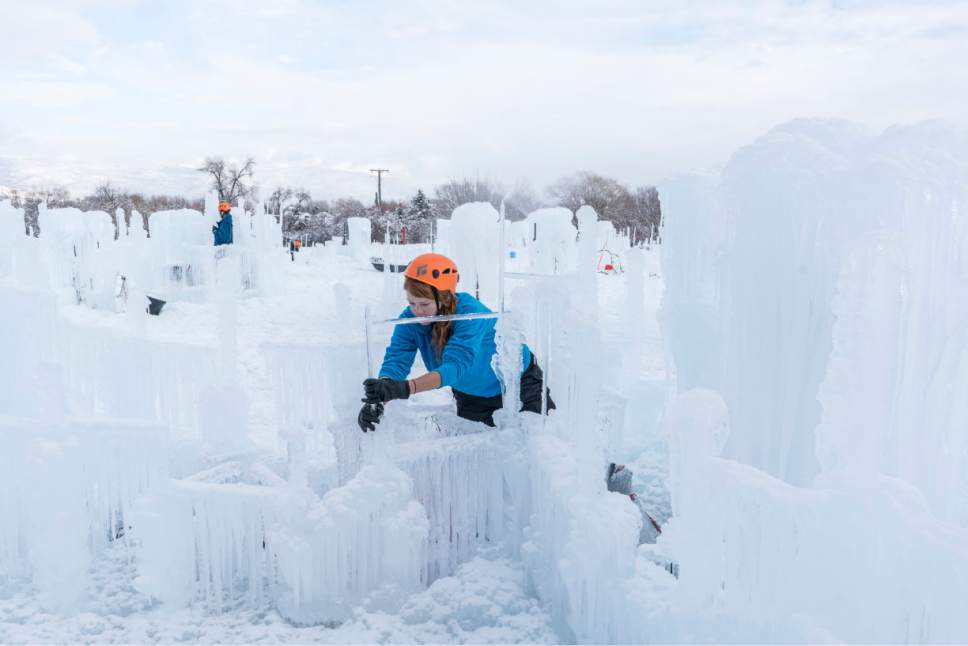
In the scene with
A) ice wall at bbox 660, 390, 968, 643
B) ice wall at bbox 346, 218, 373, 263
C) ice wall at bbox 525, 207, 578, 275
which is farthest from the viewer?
ice wall at bbox 346, 218, 373, 263

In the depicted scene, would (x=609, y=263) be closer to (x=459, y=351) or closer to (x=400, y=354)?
(x=400, y=354)

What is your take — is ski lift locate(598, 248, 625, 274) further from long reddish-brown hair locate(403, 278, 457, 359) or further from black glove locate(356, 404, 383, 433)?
black glove locate(356, 404, 383, 433)

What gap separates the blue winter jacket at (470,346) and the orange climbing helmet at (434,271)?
209 mm

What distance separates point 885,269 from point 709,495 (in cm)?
115

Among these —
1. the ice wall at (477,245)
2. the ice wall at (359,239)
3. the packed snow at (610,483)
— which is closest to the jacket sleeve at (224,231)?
the ice wall at (477,245)

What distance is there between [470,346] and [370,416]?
0.58m

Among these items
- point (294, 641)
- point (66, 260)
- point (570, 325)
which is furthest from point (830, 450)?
point (66, 260)

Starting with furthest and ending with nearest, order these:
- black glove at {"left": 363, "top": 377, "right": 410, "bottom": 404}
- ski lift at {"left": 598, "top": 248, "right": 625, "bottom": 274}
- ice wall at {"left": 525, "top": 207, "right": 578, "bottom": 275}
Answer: ski lift at {"left": 598, "top": 248, "right": 625, "bottom": 274} → ice wall at {"left": 525, "top": 207, "right": 578, "bottom": 275} → black glove at {"left": 363, "top": 377, "right": 410, "bottom": 404}

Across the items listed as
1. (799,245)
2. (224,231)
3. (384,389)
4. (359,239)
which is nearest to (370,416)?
(384,389)

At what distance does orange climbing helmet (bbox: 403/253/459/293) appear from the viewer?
3.18m

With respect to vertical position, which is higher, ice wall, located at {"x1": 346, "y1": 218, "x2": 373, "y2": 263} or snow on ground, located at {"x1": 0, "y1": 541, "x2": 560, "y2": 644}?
ice wall, located at {"x1": 346, "y1": 218, "x2": 373, "y2": 263}

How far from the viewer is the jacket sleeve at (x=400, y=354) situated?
341cm

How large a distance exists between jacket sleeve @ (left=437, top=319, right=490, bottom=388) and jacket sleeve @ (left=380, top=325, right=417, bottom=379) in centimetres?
23

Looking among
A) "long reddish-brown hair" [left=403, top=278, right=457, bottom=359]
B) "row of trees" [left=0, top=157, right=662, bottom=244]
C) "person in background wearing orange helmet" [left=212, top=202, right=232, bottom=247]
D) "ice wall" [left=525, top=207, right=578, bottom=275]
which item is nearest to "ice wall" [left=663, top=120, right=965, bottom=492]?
"long reddish-brown hair" [left=403, top=278, right=457, bottom=359]
